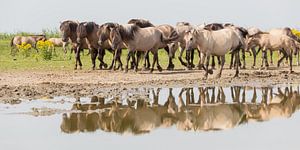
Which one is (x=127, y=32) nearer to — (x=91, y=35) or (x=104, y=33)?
(x=104, y=33)

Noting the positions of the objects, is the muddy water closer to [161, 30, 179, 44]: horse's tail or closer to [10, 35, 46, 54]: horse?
[161, 30, 179, 44]: horse's tail

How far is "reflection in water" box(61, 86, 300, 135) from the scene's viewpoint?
35.2ft

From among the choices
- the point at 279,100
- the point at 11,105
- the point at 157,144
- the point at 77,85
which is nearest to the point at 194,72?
the point at 77,85

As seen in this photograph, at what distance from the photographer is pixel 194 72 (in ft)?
75.4

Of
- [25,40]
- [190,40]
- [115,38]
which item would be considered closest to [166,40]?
[115,38]

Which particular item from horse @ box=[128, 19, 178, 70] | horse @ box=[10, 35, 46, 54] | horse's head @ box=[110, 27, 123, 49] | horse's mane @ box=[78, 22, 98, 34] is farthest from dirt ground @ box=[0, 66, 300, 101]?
horse @ box=[10, 35, 46, 54]

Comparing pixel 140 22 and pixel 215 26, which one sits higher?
pixel 140 22

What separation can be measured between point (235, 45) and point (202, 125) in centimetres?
976

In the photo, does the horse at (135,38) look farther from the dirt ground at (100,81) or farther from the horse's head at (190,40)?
the horse's head at (190,40)

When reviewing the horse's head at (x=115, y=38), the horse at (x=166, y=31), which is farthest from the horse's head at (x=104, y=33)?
the horse at (x=166, y=31)

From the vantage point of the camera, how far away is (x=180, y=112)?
1234 cm

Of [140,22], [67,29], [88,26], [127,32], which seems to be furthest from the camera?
[140,22]

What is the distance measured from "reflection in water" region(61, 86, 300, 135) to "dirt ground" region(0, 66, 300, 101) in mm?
1915

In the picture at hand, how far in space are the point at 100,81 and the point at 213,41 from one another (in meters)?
3.74
